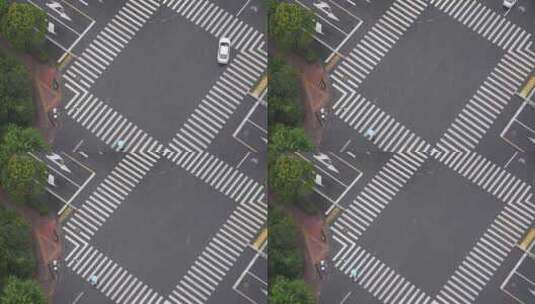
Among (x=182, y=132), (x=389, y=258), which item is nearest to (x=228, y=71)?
(x=182, y=132)

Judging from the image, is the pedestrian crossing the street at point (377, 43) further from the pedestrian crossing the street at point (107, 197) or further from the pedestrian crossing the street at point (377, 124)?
the pedestrian crossing the street at point (107, 197)

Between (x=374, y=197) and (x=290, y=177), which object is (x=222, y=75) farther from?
(x=374, y=197)

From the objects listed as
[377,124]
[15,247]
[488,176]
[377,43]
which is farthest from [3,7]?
[488,176]

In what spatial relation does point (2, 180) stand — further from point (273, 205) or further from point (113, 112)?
point (273, 205)

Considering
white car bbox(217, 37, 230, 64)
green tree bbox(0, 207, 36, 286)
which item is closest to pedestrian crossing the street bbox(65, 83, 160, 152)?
white car bbox(217, 37, 230, 64)

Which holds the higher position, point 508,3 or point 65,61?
point 508,3

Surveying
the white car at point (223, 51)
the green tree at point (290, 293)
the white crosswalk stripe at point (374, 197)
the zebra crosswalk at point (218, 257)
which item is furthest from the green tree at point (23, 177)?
the white crosswalk stripe at point (374, 197)

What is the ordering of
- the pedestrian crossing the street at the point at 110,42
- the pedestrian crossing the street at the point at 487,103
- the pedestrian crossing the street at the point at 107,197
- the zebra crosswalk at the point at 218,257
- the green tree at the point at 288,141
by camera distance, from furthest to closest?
the pedestrian crossing the street at the point at 110,42, the pedestrian crossing the street at the point at 487,103, the pedestrian crossing the street at the point at 107,197, the green tree at the point at 288,141, the zebra crosswalk at the point at 218,257

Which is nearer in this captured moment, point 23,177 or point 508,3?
point 23,177
